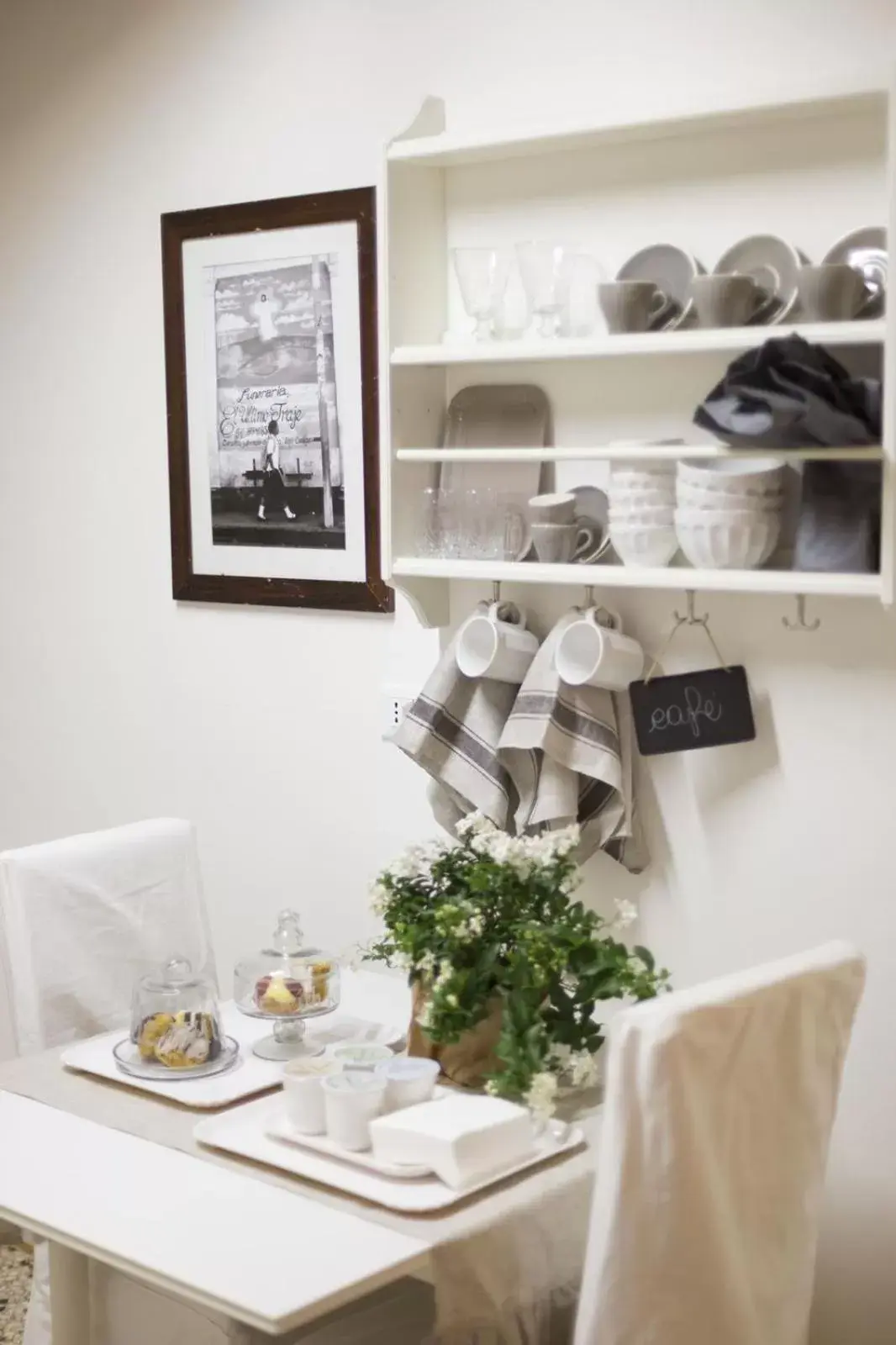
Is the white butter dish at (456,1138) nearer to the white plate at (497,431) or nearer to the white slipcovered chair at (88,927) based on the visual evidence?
the white slipcovered chair at (88,927)

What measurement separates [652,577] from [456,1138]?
81cm

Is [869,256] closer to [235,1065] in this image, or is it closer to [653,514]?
[653,514]

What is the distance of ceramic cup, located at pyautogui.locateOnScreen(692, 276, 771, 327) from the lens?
6.78ft

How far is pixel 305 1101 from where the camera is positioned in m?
1.89

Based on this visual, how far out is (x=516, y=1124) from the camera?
5.98ft

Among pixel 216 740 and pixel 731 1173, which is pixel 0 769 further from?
pixel 731 1173

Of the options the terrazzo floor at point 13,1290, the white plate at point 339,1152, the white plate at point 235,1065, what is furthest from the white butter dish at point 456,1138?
the terrazzo floor at point 13,1290

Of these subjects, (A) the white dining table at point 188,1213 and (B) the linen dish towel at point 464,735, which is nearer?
(A) the white dining table at point 188,1213

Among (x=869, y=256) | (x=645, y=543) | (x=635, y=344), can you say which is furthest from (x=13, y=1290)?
(x=869, y=256)

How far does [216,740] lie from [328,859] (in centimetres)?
35

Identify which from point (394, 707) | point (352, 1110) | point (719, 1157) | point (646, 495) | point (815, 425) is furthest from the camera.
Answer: point (394, 707)

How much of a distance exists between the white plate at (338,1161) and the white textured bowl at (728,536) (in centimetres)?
76

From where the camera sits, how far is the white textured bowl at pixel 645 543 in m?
2.17

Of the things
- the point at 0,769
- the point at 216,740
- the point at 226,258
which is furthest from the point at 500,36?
the point at 0,769
